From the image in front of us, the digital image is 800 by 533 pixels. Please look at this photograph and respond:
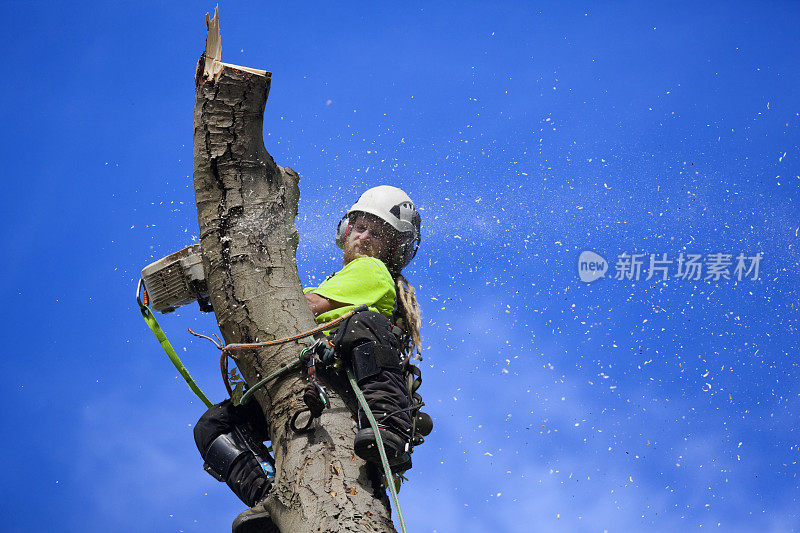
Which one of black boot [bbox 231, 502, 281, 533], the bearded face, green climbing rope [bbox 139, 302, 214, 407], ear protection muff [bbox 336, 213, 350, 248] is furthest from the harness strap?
ear protection muff [bbox 336, 213, 350, 248]

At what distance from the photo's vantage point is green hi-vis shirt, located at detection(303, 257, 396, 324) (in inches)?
167

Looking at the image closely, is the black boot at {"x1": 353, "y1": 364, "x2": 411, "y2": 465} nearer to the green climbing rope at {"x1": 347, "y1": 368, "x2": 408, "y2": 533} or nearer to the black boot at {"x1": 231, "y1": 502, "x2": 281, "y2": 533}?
the green climbing rope at {"x1": 347, "y1": 368, "x2": 408, "y2": 533}

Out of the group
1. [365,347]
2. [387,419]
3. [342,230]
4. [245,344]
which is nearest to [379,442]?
[387,419]

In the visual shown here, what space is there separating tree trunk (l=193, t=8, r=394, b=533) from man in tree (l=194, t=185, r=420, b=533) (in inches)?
6.2

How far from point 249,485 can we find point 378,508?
1127mm

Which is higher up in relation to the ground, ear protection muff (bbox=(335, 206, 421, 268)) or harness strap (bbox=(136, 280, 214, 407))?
ear protection muff (bbox=(335, 206, 421, 268))

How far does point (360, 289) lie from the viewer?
4309mm

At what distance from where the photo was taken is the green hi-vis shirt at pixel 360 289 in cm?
424

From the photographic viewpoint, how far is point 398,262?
5.49m

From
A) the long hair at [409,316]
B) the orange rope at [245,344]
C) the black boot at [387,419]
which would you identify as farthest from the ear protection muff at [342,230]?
the black boot at [387,419]

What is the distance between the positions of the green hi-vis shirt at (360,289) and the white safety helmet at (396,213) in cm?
90

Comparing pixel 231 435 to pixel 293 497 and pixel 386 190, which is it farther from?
pixel 386 190

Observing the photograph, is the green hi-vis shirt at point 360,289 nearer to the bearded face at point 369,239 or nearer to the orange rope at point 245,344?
the orange rope at point 245,344

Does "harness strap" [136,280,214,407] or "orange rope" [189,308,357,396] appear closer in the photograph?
"orange rope" [189,308,357,396]
